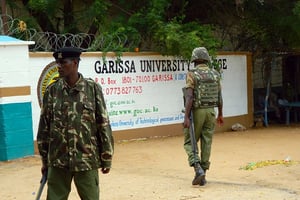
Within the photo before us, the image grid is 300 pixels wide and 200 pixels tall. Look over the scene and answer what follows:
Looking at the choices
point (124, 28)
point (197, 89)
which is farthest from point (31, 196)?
point (124, 28)

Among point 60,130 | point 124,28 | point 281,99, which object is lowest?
point 281,99

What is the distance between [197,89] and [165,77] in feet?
19.2

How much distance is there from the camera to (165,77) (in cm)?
1309

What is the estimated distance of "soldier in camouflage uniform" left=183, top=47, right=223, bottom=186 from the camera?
7.22 metres

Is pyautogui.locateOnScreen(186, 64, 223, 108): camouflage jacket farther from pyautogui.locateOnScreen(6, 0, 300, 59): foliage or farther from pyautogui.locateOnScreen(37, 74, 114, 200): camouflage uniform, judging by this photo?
pyautogui.locateOnScreen(6, 0, 300, 59): foliage

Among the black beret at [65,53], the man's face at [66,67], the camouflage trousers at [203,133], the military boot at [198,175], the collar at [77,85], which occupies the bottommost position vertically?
the military boot at [198,175]

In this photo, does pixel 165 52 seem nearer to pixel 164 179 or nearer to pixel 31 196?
pixel 164 179

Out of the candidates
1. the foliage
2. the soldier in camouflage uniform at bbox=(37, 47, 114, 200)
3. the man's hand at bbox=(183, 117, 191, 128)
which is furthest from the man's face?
the foliage

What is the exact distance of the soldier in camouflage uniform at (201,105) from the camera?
7219 mm

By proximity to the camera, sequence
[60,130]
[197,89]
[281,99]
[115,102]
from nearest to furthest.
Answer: [60,130]
[197,89]
[115,102]
[281,99]

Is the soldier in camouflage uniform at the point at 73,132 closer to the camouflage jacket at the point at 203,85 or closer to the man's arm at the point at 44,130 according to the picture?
the man's arm at the point at 44,130

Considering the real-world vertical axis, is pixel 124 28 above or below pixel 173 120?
above

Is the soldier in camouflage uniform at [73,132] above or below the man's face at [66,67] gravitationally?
below

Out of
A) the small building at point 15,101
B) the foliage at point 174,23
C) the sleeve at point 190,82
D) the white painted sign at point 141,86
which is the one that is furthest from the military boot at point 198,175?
the foliage at point 174,23
